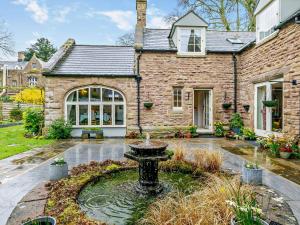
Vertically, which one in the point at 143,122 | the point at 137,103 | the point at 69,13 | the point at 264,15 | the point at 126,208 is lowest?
the point at 126,208

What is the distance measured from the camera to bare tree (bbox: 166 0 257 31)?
22125 millimetres

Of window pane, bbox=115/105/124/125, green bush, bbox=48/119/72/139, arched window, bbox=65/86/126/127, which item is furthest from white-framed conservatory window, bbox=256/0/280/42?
green bush, bbox=48/119/72/139

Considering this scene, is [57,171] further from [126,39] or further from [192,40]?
[126,39]

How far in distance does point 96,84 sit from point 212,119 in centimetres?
728

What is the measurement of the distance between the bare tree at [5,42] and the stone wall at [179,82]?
1739 centimetres

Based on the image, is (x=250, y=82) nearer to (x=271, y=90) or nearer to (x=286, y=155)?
(x=271, y=90)

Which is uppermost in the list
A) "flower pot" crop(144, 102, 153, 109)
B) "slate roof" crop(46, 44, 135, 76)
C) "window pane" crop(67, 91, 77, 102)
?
"slate roof" crop(46, 44, 135, 76)

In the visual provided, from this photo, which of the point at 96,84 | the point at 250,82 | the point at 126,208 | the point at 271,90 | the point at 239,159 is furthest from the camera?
the point at 96,84

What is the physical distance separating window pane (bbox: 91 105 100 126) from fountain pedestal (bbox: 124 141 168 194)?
9376 mm

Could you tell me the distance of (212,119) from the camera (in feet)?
47.5

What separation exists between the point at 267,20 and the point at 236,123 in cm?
562

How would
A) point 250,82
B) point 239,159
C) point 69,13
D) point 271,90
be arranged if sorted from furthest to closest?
point 69,13 < point 250,82 < point 271,90 < point 239,159

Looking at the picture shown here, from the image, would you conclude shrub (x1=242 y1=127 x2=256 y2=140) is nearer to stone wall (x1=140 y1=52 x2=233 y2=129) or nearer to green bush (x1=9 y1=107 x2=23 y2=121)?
stone wall (x1=140 y1=52 x2=233 y2=129)

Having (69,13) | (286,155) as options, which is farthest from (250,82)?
(69,13)
